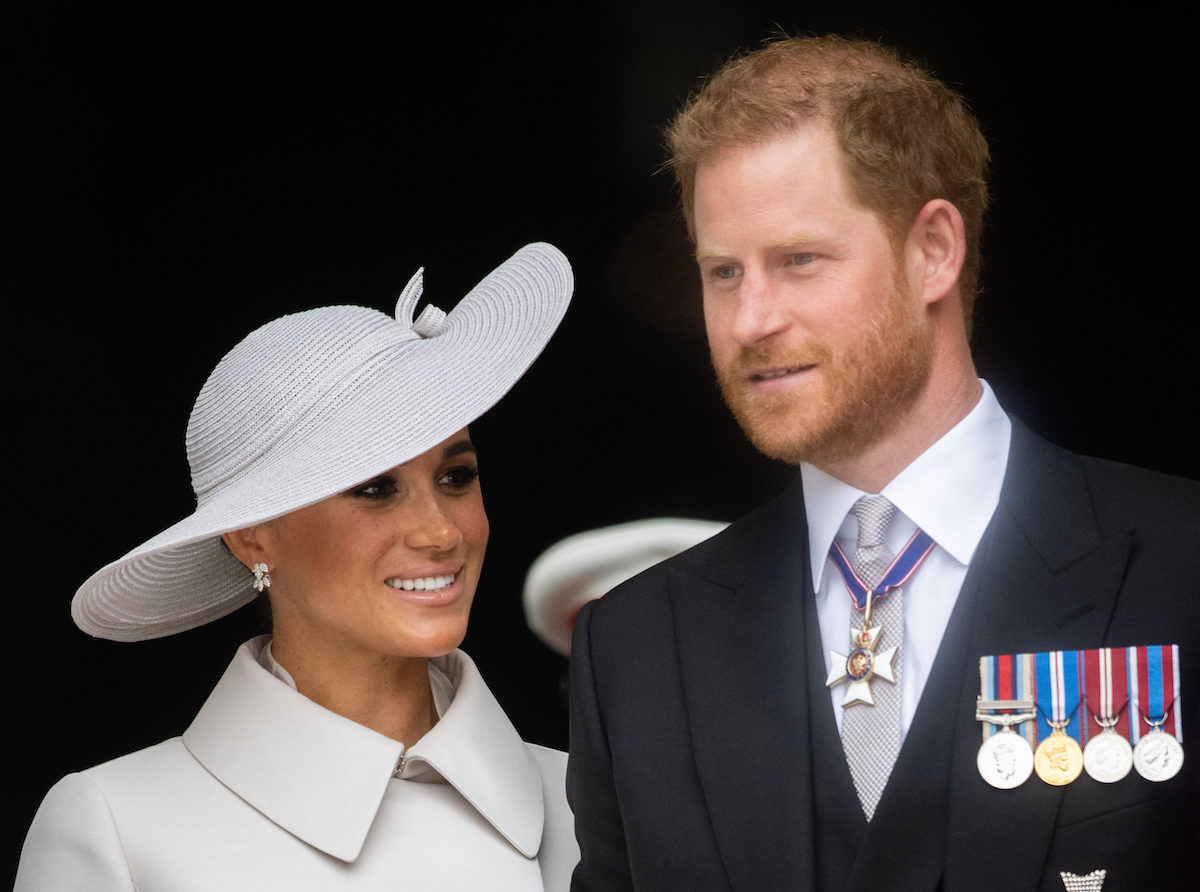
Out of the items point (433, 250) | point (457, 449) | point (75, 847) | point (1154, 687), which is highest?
point (433, 250)

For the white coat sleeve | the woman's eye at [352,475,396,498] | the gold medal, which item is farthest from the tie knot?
the white coat sleeve

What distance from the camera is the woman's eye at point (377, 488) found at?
2.82 meters

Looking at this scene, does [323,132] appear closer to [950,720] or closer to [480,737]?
[480,737]

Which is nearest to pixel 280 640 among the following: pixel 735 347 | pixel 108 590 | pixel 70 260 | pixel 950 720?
pixel 108 590

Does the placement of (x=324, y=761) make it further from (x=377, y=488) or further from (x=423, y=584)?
(x=377, y=488)

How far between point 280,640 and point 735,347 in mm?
1278

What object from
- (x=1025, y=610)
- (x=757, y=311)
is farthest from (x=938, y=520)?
(x=757, y=311)

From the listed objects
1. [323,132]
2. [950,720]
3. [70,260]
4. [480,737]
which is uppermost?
[323,132]

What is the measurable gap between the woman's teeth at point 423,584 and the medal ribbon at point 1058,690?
119 centimetres

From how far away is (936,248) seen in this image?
2.34m

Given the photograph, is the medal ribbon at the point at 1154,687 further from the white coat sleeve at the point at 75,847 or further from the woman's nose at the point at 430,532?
the white coat sleeve at the point at 75,847

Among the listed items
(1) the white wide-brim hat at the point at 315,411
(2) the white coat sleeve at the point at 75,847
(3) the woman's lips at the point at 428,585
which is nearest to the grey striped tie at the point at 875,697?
(1) the white wide-brim hat at the point at 315,411

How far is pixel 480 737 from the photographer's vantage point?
3.03 meters

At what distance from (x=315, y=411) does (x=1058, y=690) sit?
1425mm
